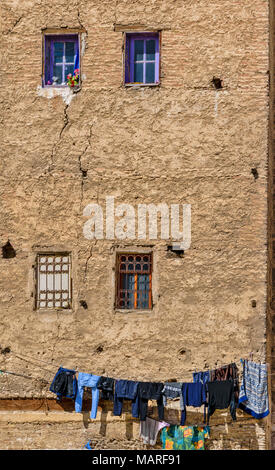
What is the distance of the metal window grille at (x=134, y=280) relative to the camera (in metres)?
14.7

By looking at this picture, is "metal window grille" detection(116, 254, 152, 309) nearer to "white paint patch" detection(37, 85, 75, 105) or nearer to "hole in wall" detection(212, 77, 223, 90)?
"white paint patch" detection(37, 85, 75, 105)

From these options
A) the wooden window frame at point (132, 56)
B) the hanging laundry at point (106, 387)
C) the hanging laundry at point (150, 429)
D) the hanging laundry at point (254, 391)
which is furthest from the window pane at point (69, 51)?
the hanging laundry at point (150, 429)

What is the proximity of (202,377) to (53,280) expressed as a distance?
10.0ft

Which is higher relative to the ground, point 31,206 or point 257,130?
point 257,130

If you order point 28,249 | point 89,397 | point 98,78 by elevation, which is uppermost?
point 98,78

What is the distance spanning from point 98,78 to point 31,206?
2.52 meters

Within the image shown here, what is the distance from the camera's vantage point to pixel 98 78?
14.8 metres

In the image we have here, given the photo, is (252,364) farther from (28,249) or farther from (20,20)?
(20,20)

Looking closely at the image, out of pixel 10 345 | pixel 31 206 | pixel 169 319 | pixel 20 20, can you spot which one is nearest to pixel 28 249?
pixel 31 206

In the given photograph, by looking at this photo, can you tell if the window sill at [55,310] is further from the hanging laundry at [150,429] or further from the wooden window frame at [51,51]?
the wooden window frame at [51,51]

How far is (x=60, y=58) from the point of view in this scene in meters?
15.2

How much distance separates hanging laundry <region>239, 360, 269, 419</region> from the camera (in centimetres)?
1415

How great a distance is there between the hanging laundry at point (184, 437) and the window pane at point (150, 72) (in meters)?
5.99

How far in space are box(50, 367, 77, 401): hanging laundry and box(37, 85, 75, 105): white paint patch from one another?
467 cm
